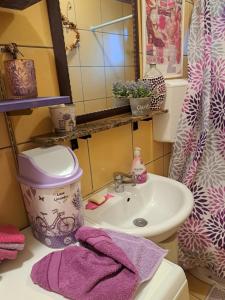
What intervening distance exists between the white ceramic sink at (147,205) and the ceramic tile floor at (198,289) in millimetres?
774

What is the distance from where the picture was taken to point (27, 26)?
75 cm

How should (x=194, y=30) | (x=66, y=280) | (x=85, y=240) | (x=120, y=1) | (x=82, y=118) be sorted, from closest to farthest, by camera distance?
(x=66, y=280) → (x=85, y=240) → (x=82, y=118) → (x=120, y=1) → (x=194, y=30)

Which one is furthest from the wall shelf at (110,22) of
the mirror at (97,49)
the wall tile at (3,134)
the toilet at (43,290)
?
the toilet at (43,290)

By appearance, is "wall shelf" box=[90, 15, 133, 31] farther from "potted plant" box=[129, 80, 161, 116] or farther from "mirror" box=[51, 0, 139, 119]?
"potted plant" box=[129, 80, 161, 116]

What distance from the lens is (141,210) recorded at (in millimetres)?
1169

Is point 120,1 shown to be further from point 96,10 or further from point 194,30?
point 194,30

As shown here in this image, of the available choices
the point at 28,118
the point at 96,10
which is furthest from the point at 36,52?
the point at 96,10

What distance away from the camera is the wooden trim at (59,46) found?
0.80 m

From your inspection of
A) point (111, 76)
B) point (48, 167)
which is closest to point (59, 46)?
point (111, 76)

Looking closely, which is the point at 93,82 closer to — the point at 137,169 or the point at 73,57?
the point at 73,57

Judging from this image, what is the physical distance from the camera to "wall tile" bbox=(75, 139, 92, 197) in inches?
38.8

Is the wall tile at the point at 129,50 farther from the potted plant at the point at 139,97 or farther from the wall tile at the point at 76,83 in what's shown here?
the wall tile at the point at 76,83

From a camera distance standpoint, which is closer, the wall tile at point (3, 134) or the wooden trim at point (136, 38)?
the wall tile at point (3, 134)

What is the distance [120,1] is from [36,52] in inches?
22.0
